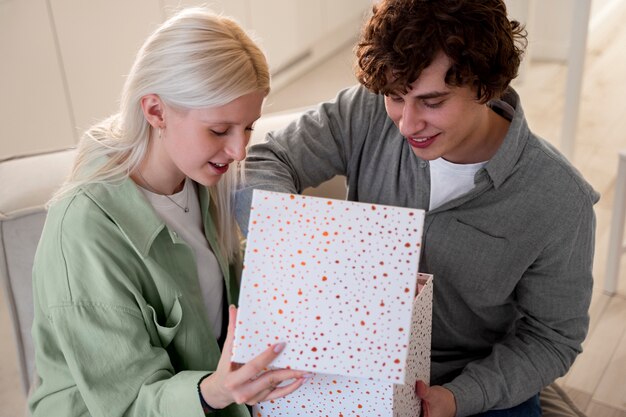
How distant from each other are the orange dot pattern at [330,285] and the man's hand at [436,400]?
0.83 ft

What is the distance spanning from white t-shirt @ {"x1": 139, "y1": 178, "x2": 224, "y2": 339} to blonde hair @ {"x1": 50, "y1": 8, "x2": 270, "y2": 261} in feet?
0.32

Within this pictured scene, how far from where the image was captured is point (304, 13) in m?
3.95

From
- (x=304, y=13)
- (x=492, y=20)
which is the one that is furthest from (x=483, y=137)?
(x=304, y=13)

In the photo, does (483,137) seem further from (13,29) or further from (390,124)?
(13,29)

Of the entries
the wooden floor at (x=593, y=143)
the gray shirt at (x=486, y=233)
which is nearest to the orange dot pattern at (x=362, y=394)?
the gray shirt at (x=486, y=233)

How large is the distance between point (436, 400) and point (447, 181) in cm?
41

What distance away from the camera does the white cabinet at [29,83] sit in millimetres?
2658

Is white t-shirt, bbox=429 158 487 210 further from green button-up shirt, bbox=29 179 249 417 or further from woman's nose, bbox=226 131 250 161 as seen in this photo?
green button-up shirt, bbox=29 179 249 417

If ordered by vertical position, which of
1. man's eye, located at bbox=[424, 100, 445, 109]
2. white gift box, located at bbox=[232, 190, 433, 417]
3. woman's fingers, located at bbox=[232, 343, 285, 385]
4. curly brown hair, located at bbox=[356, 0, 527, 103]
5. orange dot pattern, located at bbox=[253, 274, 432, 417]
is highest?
curly brown hair, located at bbox=[356, 0, 527, 103]

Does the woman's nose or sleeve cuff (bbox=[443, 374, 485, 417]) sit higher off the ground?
the woman's nose

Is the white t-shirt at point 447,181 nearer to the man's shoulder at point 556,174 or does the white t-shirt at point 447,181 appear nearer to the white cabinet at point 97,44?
the man's shoulder at point 556,174

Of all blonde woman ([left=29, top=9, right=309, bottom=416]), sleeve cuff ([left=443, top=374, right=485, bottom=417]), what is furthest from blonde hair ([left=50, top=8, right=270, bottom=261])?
sleeve cuff ([left=443, top=374, right=485, bottom=417])

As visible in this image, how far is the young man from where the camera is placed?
1.27m

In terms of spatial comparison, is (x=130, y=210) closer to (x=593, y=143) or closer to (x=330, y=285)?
(x=330, y=285)
